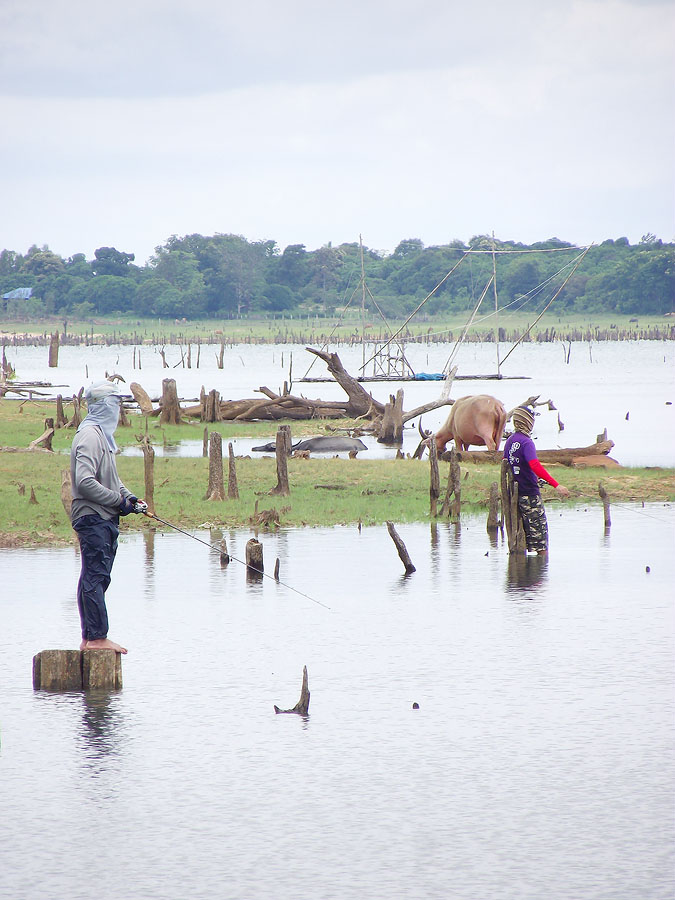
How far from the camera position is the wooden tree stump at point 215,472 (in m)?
19.8

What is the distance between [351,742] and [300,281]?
496 feet

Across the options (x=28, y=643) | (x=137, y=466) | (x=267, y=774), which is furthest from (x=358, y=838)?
(x=137, y=466)

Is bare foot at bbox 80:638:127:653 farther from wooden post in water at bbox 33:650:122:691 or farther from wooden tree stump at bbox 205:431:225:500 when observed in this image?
wooden tree stump at bbox 205:431:225:500

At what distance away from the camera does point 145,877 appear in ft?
21.4

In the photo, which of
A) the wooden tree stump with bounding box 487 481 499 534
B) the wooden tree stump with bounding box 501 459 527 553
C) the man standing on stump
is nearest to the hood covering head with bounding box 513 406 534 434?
the wooden tree stump with bounding box 501 459 527 553

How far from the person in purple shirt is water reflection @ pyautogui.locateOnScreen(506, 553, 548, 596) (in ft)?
0.91

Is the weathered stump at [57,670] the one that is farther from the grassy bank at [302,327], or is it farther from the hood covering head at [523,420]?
the grassy bank at [302,327]

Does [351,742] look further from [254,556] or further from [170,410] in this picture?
[170,410]

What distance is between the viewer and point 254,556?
14.3 meters

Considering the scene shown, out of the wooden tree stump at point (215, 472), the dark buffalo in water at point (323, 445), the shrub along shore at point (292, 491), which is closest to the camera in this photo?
Answer: the shrub along shore at point (292, 491)

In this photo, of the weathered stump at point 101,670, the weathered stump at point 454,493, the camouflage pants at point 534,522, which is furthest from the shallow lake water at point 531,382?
the weathered stump at point 101,670

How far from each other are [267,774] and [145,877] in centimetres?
162

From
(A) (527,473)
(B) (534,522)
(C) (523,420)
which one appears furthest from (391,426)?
(A) (527,473)

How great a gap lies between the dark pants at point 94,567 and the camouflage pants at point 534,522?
21.7 ft
